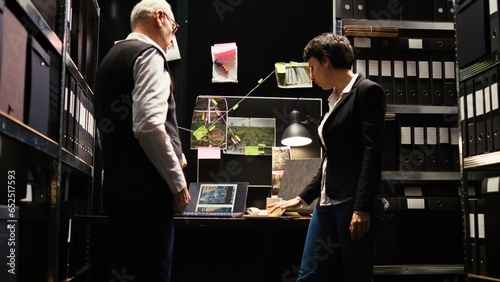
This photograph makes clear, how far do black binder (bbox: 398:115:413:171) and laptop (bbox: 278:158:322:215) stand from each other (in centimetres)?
62

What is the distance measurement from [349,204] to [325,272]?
0.29 meters

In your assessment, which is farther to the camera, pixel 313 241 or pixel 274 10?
pixel 274 10

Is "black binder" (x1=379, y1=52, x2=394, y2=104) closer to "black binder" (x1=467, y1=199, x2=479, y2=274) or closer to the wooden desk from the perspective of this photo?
"black binder" (x1=467, y1=199, x2=479, y2=274)

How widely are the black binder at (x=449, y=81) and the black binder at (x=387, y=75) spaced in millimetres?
332

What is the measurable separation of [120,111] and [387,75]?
1.97m

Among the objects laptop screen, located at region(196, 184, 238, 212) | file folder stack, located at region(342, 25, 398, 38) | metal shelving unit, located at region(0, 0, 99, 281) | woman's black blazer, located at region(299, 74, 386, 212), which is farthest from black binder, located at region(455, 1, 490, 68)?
metal shelving unit, located at region(0, 0, 99, 281)

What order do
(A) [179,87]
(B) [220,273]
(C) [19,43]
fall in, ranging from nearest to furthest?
1. (C) [19,43]
2. (B) [220,273]
3. (A) [179,87]

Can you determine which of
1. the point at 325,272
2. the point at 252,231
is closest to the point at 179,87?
the point at 252,231

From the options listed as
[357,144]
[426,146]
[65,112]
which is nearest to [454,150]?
[426,146]

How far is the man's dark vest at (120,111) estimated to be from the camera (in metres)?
1.66

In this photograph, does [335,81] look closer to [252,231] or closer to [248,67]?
[252,231]

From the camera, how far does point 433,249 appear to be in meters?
3.10

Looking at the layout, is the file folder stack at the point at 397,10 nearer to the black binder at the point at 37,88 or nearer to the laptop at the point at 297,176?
the laptop at the point at 297,176

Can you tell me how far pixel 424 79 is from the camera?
10.5ft
